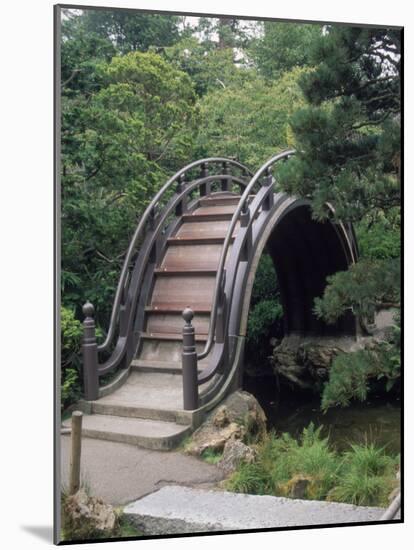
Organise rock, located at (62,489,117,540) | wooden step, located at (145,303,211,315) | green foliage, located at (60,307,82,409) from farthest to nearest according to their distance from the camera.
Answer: wooden step, located at (145,303,211,315) < green foliage, located at (60,307,82,409) < rock, located at (62,489,117,540)

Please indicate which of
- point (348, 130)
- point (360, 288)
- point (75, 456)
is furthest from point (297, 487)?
point (348, 130)

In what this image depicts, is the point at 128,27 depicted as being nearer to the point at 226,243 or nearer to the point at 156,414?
the point at 226,243

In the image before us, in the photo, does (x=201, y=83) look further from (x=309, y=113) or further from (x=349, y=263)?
(x=349, y=263)

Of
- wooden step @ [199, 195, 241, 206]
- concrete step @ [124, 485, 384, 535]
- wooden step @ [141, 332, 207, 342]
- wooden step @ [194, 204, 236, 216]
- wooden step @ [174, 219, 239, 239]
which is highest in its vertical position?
wooden step @ [199, 195, 241, 206]

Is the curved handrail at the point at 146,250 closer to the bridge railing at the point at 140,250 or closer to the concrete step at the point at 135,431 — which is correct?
the bridge railing at the point at 140,250

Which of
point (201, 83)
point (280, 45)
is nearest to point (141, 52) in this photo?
point (201, 83)

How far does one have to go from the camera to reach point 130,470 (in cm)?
528

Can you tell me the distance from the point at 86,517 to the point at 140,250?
5.94 feet

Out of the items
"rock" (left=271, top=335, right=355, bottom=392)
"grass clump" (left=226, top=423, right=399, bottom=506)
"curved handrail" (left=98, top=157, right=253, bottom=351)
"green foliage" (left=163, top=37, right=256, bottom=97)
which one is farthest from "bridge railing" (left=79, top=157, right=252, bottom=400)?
"rock" (left=271, top=335, right=355, bottom=392)

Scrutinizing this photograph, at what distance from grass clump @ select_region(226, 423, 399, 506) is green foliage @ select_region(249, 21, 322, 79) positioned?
2.51m

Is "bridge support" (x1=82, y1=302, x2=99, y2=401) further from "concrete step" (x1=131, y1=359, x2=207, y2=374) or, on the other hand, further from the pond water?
the pond water

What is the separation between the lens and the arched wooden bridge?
5.59 meters

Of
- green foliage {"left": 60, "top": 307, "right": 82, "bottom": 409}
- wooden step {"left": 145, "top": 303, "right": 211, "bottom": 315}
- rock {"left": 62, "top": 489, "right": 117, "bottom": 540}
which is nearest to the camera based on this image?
rock {"left": 62, "top": 489, "right": 117, "bottom": 540}

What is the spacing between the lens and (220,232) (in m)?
6.73
